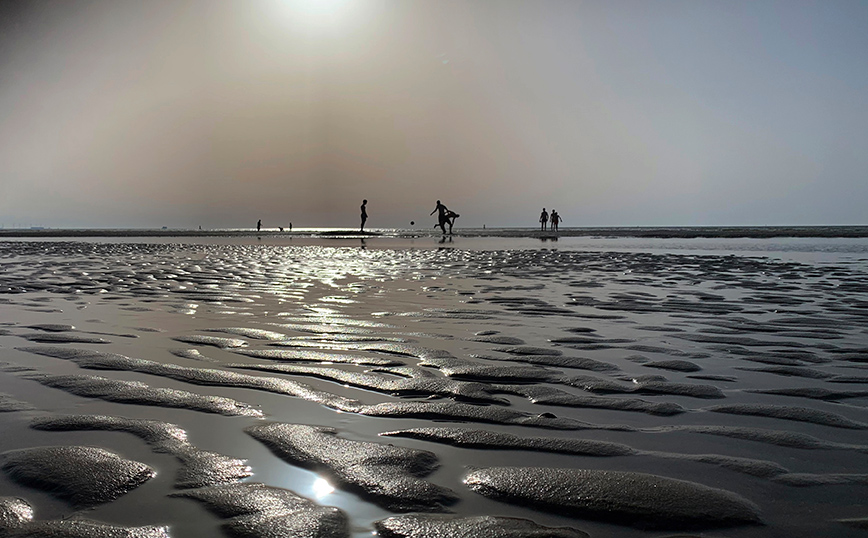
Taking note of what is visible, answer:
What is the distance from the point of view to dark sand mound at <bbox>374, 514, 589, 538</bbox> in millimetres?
1854

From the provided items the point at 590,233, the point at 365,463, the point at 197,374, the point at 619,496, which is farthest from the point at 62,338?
the point at 590,233

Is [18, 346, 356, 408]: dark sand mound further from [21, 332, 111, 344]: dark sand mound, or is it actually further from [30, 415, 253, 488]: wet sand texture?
[30, 415, 253, 488]: wet sand texture

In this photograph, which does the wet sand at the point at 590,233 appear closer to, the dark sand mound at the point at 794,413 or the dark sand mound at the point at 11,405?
the dark sand mound at the point at 794,413

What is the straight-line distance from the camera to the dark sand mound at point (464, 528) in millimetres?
1854

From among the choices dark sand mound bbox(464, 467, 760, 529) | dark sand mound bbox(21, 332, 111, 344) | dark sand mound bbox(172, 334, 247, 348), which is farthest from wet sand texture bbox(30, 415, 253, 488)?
dark sand mound bbox(21, 332, 111, 344)

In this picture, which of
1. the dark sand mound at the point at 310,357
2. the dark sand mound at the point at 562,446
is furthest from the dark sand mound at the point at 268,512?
the dark sand mound at the point at 310,357

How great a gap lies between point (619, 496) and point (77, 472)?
2.19 metres

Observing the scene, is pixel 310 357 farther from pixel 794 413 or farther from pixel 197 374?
pixel 794 413

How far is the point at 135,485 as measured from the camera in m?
2.20

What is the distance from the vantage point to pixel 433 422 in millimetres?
3051

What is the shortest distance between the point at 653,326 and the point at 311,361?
3.79 meters

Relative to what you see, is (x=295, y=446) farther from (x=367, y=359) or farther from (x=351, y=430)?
(x=367, y=359)

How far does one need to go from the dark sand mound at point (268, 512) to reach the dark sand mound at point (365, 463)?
0.22 m

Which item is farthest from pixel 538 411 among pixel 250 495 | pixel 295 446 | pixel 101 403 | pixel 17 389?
pixel 17 389
